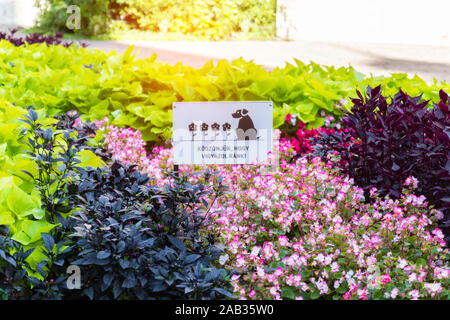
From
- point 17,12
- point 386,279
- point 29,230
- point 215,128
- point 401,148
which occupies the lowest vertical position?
point 386,279

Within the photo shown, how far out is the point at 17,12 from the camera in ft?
51.5

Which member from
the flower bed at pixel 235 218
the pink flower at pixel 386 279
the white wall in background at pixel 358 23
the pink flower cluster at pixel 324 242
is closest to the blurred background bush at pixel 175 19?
the white wall in background at pixel 358 23

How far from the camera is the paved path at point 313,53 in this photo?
33.1ft

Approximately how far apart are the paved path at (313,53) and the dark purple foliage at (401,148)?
716 centimetres

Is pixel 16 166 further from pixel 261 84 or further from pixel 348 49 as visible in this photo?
pixel 348 49

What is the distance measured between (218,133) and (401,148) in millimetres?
871

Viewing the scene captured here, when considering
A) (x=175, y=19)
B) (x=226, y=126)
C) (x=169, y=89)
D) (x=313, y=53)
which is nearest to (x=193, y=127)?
(x=226, y=126)

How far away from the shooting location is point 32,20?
49.7 feet

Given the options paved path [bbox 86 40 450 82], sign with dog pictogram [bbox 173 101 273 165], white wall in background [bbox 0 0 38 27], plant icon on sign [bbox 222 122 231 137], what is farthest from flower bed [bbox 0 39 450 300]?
white wall in background [bbox 0 0 38 27]

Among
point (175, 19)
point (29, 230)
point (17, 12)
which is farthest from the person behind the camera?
point (17, 12)

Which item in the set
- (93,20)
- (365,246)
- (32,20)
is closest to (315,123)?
(365,246)

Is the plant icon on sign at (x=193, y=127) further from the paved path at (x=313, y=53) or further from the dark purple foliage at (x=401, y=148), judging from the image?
the paved path at (x=313, y=53)

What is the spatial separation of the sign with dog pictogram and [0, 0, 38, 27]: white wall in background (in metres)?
14.7

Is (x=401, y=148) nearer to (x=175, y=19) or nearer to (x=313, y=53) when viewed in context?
(x=313, y=53)
